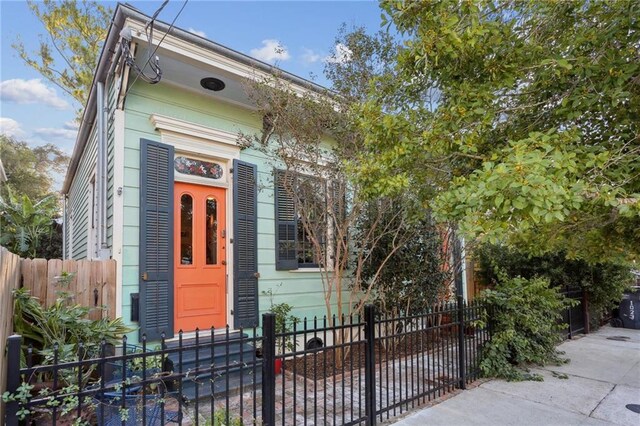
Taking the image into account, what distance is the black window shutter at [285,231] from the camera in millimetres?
6148

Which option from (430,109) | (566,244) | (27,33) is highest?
(27,33)

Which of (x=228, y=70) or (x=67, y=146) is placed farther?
(x=67, y=146)

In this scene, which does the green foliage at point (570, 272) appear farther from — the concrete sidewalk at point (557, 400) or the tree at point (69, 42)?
the tree at point (69, 42)

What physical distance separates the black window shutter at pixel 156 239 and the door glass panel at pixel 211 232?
628mm

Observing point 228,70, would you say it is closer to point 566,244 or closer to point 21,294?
point 21,294

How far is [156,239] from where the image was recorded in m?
4.86

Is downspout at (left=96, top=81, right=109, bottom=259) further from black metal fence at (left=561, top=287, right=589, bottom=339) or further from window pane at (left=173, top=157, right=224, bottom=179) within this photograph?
black metal fence at (left=561, top=287, right=589, bottom=339)

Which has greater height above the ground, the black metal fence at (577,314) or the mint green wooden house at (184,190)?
the mint green wooden house at (184,190)

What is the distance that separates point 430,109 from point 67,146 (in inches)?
861

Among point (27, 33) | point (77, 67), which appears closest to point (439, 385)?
point (77, 67)

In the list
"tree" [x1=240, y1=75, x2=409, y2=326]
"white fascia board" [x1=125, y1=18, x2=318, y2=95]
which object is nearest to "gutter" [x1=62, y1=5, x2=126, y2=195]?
"white fascia board" [x1=125, y1=18, x2=318, y2=95]

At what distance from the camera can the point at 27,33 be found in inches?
511

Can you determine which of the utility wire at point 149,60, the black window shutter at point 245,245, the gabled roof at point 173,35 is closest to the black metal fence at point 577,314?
the black window shutter at point 245,245

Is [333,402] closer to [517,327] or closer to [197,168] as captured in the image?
Result: [517,327]
